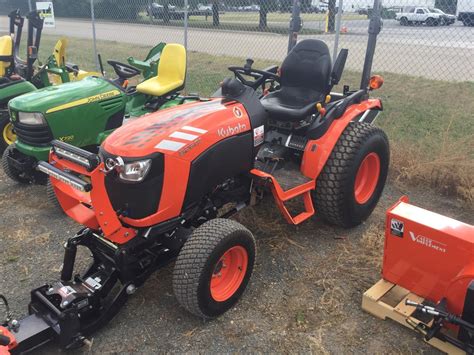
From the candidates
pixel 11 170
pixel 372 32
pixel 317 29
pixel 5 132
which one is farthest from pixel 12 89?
pixel 372 32

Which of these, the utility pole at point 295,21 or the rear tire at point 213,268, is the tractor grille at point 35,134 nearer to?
the rear tire at point 213,268

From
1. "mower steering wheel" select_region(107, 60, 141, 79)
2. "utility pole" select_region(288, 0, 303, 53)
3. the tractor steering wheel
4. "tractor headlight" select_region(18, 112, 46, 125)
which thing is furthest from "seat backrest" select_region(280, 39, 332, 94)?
"tractor headlight" select_region(18, 112, 46, 125)

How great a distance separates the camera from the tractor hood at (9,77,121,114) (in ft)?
14.1

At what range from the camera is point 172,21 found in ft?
32.7

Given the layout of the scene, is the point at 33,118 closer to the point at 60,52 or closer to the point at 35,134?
the point at 35,134

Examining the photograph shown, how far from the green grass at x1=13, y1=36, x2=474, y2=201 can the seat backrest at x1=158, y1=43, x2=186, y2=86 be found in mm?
2524

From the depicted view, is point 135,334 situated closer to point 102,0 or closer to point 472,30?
point 472,30

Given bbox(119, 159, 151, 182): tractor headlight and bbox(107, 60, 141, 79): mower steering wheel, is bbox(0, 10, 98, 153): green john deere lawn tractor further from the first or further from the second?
bbox(119, 159, 151, 182): tractor headlight

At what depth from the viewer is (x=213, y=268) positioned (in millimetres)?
2602

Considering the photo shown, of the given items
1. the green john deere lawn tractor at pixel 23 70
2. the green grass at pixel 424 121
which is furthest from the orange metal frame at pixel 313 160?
the green john deere lawn tractor at pixel 23 70

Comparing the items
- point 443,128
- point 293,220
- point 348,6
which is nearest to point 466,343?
point 293,220

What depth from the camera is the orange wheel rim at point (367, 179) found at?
3.85 metres

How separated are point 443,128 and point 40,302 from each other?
16.4 feet

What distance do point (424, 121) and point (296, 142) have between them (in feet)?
10.7
